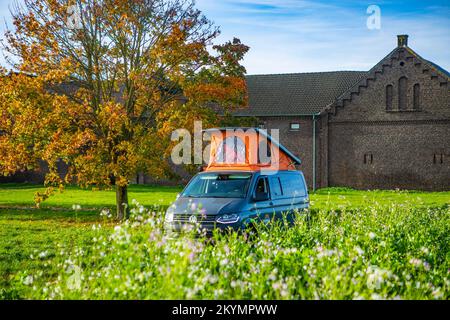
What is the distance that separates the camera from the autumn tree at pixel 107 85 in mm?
17266

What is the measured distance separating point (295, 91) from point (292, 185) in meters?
29.8

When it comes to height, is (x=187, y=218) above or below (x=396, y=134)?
below

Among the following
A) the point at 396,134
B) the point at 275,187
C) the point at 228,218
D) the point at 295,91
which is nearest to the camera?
the point at 228,218

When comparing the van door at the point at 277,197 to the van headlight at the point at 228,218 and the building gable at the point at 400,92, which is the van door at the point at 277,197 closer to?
the van headlight at the point at 228,218

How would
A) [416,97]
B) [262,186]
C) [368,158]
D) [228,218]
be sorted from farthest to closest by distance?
[368,158], [416,97], [262,186], [228,218]

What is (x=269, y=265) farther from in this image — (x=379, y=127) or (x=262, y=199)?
(x=379, y=127)

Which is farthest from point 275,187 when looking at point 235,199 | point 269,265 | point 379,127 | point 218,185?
point 379,127

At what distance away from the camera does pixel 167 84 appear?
64.1 feet

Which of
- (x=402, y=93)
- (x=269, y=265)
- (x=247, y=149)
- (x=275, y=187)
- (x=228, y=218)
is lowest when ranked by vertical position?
(x=269, y=265)

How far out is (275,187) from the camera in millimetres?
13523

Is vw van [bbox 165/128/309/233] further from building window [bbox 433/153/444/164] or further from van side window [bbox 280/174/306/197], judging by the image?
building window [bbox 433/153/444/164]

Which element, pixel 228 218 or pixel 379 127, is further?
pixel 379 127

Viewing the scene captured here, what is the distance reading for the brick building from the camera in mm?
37500

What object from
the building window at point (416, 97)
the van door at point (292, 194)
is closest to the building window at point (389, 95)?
the building window at point (416, 97)
